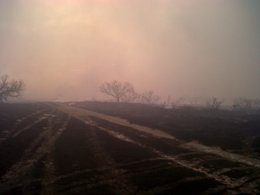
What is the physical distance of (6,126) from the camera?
163 ft

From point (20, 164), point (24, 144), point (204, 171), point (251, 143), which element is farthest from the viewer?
point (251, 143)

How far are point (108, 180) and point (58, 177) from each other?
11.7 ft

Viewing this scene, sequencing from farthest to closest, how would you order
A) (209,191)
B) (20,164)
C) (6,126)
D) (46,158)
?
1. (6,126)
2. (46,158)
3. (20,164)
4. (209,191)

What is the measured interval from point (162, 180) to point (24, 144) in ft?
61.6

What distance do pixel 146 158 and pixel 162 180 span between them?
23.9ft

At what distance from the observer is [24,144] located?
117 ft

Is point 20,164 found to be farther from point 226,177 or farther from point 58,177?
point 226,177

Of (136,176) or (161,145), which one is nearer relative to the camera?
(136,176)

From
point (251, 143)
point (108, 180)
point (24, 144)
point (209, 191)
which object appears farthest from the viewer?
point (251, 143)

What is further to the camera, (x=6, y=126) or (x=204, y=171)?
(x=6, y=126)

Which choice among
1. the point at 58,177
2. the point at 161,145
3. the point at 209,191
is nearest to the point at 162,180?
the point at 209,191

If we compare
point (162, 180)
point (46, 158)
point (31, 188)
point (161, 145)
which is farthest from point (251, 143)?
point (31, 188)

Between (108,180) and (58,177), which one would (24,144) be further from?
(108,180)

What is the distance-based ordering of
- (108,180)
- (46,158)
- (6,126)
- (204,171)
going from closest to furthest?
(108,180) → (204,171) → (46,158) → (6,126)
